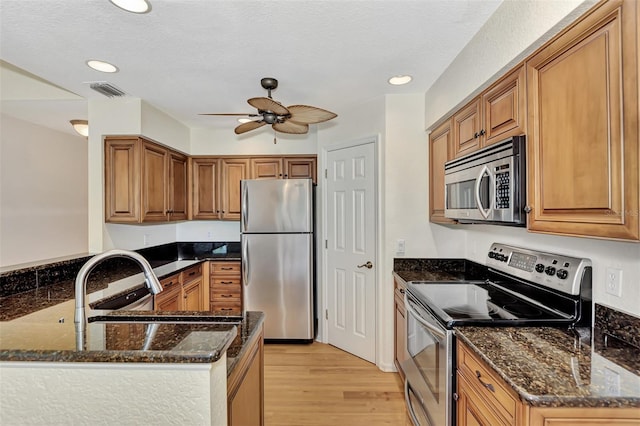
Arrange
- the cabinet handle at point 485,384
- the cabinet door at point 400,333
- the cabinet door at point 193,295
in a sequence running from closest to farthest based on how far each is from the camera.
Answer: the cabinet handle at point 485,384 → the cabinet door at point 400,333 → the cabinet door at point 193,295

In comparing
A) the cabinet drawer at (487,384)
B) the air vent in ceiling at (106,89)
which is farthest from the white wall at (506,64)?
the air vent in ceiling at (106,89)

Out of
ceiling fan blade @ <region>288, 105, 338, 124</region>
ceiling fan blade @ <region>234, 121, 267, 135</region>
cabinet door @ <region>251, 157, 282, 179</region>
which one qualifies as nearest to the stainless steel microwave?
ceiling fan blade @ <region>288, 105, 338, 124</region>

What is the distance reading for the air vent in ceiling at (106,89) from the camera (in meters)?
2.53

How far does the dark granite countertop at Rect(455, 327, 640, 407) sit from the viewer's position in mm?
906

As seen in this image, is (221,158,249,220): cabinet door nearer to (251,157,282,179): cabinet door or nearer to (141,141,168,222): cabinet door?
Answer: (251,157,282,179): cabinet door

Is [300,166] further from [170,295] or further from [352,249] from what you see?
[170,295]

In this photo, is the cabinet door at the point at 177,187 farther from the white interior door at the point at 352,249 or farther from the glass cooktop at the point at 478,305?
the glass cooktop at the point at 478,305

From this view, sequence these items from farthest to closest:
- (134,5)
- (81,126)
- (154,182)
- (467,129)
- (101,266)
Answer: (154,182) → (81,126) → (101,266) → (467,129) → (134,5)

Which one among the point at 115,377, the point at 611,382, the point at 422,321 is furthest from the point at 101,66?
the point at 611,382

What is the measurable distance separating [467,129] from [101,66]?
8.25ft

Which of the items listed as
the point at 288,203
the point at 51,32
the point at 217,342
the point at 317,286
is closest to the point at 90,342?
the point at 217,342

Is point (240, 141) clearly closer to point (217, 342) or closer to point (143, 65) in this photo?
point (143, 65)

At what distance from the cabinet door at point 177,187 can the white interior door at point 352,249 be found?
1.74 m

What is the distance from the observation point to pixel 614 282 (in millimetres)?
1324
